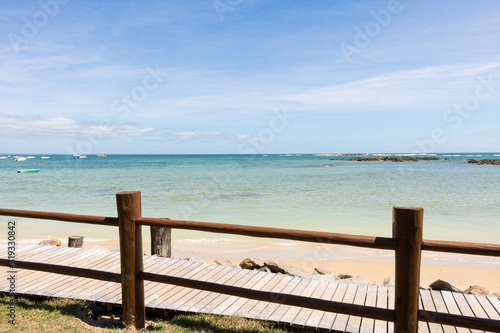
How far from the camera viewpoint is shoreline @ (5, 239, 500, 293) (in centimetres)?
818

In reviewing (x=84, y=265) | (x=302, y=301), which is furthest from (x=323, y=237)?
(x=84, y=265)

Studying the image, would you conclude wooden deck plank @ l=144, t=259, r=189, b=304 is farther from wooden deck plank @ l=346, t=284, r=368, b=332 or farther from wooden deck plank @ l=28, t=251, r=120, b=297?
wooden deck plank @ l=346, t=284, r=368, b=332

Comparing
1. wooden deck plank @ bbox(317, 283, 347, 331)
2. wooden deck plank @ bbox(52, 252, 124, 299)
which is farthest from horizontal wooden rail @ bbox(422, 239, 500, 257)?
wooden deck plank @ bbox(52, 252, 124, 299)

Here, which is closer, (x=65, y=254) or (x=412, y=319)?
(x=412, y=319)

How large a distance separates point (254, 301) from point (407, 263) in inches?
91.7

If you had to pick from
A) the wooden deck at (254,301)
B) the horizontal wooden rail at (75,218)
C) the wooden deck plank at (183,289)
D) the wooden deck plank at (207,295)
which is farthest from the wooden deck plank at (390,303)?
the horizontal wooden rail at (75,218)

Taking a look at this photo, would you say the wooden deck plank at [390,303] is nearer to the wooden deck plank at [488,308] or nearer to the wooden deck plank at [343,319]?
the wooden deck plank at [343,319]

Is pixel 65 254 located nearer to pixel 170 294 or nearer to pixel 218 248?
pixel 170 294

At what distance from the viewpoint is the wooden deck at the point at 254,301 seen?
13.4 feet

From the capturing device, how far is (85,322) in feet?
14.2

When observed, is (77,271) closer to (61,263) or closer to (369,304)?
(61,263)

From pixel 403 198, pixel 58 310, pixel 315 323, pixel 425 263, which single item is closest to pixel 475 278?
pixel 425 263

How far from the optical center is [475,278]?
8.07 metres

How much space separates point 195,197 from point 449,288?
55.1 feet
